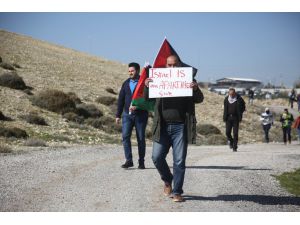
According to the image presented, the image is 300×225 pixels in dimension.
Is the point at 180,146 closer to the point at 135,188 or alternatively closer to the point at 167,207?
the point at 167,207

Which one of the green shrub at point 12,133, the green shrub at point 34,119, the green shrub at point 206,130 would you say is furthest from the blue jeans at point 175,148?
the green shrub at point 206,130

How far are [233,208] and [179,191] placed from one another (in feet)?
2.72

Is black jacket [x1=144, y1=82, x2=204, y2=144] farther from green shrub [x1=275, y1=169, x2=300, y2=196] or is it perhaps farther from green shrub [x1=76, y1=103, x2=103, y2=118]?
green shrub [x1=76, y1=103, x2=103, y2=118]

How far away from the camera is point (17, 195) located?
27.6 ft

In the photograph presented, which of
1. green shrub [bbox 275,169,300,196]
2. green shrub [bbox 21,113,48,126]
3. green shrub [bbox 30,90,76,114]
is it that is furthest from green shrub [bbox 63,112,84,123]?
green shrub [bbox 275,169,300,196]

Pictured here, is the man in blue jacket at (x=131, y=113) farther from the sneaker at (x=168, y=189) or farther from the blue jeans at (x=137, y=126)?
the sneaker at (x=168, y=189)

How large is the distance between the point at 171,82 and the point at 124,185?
2.33 meters

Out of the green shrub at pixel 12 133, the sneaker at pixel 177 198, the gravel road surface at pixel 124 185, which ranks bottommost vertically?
the gravel road surface at pixel 124 185

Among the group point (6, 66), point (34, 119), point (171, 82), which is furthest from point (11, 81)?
point (171, 82)

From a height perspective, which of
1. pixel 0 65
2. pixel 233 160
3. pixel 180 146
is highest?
pixel 0 65

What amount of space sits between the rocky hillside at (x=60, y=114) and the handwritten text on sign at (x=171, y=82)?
9906mm

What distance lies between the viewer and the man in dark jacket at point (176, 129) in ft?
26.2

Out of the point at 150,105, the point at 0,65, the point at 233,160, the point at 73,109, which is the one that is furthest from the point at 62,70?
the point at 150,105

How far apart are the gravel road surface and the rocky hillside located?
5.70 m
